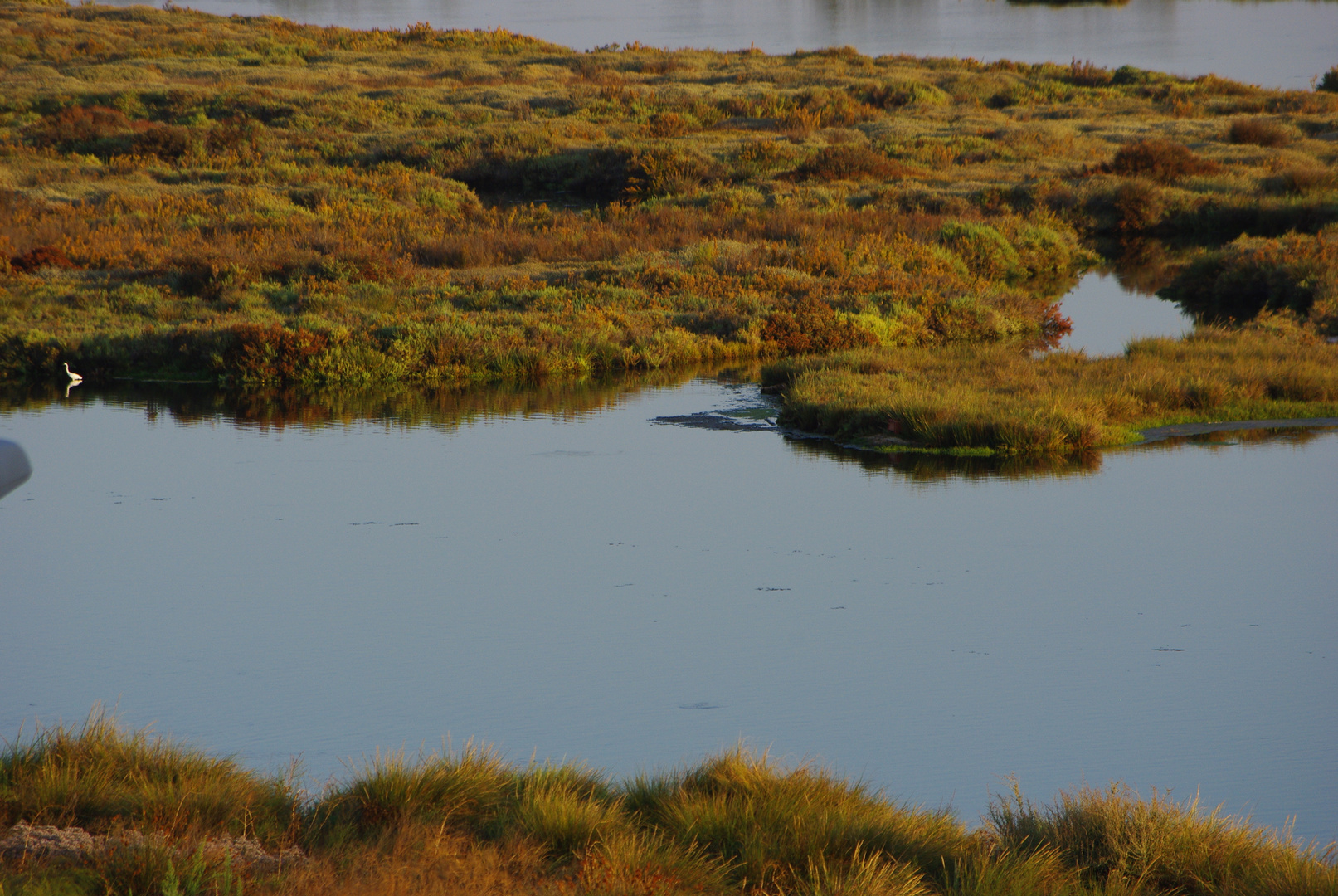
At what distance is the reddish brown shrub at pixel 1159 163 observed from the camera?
114 feet

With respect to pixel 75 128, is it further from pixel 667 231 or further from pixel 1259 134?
pixel 1259 134

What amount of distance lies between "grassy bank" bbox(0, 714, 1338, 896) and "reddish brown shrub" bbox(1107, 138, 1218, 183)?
3194 centimetres

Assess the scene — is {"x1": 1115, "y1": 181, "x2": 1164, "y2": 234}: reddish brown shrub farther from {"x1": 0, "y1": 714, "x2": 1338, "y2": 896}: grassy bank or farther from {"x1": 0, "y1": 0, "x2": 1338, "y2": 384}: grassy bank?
{"x1": 0, "y1": 714, "x2": 1338, "y2": 896}: grassy bank

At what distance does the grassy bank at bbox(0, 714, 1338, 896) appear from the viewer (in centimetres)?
471

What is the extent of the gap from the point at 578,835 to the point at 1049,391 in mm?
11518

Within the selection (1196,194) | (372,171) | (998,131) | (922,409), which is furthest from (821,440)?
(998,131)

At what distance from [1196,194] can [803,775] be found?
29.8m

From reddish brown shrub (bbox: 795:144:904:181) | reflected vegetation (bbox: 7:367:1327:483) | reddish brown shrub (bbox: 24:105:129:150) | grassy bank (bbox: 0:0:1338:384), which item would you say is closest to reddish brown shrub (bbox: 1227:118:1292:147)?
grassy bank (bbox: 0:0:1338:384)

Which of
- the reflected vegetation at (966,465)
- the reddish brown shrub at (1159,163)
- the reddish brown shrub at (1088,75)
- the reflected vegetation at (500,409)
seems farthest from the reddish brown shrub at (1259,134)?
the reflected vegetation at (966,465)

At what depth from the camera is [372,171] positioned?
3578cm

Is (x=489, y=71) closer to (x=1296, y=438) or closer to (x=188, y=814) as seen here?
(x=1296, y=438)

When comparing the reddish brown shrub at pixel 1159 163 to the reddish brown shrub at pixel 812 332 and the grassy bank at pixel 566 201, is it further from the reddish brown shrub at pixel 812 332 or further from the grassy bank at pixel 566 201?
the reddish brown shrub at pixel 812 332

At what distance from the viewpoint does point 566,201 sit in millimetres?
35406

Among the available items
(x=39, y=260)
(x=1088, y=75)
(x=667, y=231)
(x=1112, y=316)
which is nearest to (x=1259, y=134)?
(x=1088, y=75)
